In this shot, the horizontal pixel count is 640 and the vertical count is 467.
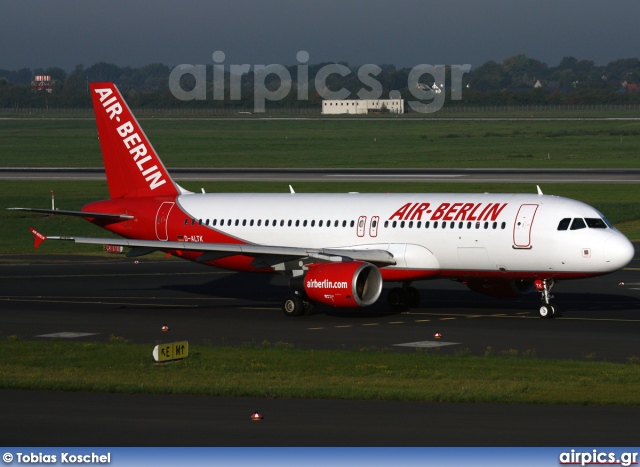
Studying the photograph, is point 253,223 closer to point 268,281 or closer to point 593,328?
point 268,281

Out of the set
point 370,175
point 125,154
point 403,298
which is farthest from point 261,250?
point 370,175

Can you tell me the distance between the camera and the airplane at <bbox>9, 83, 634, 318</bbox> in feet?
136

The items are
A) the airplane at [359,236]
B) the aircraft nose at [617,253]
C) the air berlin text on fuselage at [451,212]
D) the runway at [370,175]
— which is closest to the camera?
the aircraft nose at [617,253]

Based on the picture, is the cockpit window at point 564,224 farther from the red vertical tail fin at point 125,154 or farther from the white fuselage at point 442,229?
the red vertical tail fin at point 125,154

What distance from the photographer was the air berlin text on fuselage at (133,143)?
50.2 metres

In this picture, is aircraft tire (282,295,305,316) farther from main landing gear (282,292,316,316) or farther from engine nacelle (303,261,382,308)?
engine nacelle (303,261,382,308)

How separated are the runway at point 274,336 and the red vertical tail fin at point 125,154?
4.58 metres

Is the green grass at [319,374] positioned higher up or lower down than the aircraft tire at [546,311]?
lower down

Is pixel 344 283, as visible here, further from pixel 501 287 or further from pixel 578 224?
pixel 578 224

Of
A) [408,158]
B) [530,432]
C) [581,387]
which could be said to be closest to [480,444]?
[530,432]

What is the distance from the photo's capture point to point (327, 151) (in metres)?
163

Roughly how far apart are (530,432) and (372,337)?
16130 mm

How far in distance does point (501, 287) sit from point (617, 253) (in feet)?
19.5

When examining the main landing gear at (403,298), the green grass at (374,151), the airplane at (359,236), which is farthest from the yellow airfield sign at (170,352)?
the green grass at (374,151)
